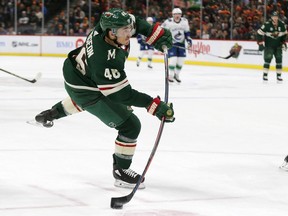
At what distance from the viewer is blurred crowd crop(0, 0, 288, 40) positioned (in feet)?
65.3

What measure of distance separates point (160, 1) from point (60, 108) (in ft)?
58.8

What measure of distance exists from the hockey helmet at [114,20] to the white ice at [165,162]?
1055mm

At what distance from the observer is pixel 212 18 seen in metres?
21.2

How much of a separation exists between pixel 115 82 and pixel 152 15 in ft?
62.4

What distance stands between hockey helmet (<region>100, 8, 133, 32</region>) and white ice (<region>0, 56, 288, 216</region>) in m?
1.06

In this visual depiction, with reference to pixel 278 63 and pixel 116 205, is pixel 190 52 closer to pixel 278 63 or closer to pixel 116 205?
pixel 278 63

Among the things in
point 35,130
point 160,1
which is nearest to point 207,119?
point 35,130

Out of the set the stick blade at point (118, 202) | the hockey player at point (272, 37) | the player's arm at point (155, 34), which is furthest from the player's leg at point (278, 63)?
the stick blade at point (118, 202)

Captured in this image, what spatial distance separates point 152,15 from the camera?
2328 cm

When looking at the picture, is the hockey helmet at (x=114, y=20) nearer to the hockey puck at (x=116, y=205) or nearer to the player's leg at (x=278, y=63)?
the hockey puck at (x=116, y=205)

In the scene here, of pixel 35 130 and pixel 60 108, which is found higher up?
pixel 60 108

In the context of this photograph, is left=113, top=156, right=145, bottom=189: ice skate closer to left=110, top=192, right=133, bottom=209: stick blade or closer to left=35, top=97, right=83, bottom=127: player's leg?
left=110, top=192, right=133, bottom=209: stick blade

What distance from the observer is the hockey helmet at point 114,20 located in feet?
14.8

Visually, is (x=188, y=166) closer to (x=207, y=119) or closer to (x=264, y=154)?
(x=264, y=154)
